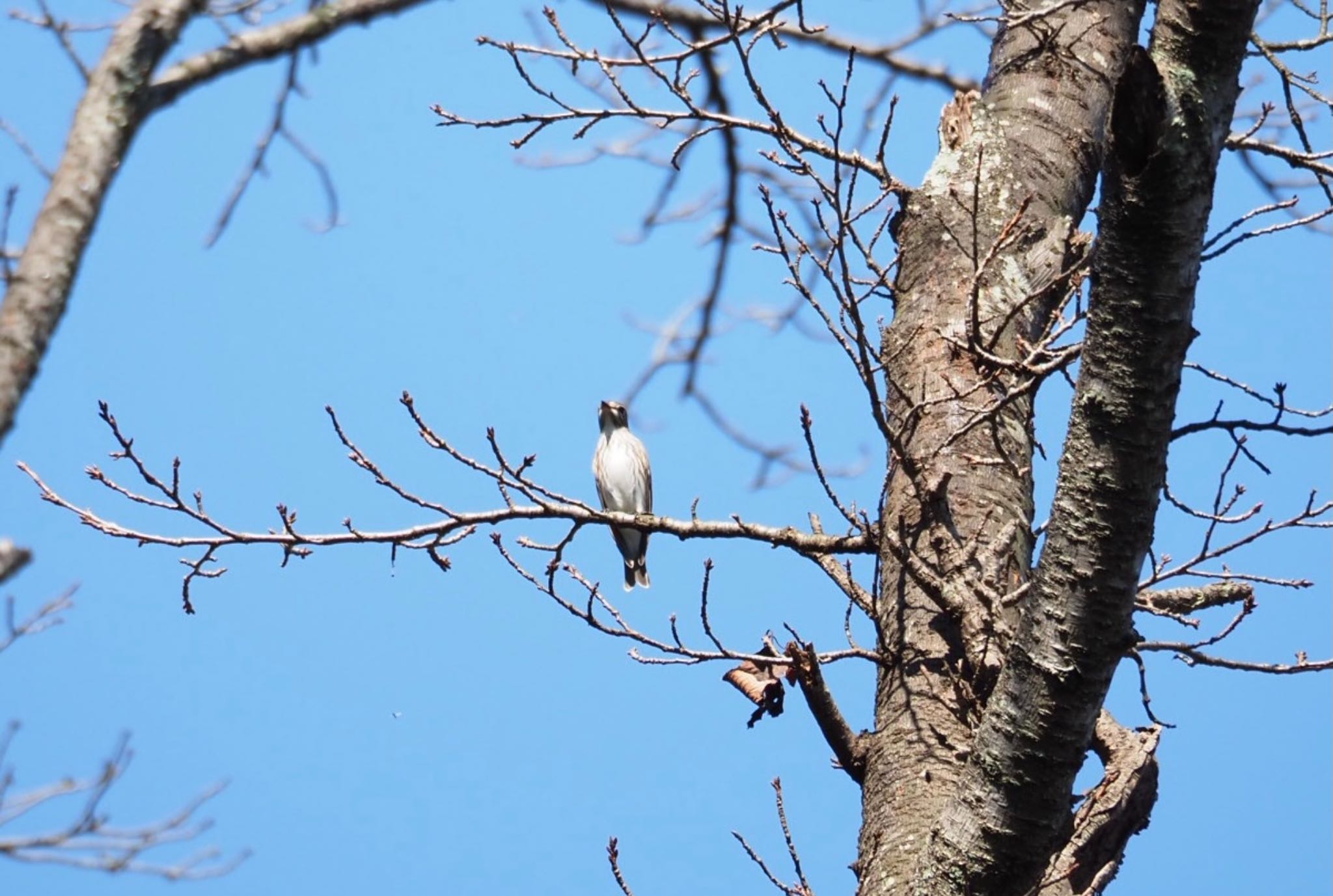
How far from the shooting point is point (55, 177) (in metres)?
2.87

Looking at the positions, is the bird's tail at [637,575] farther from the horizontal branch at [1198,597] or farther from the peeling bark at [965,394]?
the horizontal branch at [1198,597]

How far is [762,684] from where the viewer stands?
3.24 meters

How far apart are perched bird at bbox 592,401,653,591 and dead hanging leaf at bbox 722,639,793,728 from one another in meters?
4.54

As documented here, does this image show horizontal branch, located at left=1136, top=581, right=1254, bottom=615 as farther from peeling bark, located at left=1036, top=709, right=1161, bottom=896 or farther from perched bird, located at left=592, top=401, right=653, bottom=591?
perched bird, located at left=592, top=401, right=653, bottom=591

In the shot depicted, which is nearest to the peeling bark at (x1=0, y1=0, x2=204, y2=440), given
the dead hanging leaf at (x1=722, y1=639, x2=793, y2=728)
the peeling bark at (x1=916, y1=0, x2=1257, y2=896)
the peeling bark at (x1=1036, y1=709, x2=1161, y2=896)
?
the dead hanging leaf at (x1=722, y1=639, x2=793, y2=728)

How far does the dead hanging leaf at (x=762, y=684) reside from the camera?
3.19m

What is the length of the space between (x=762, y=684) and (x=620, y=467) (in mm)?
4847

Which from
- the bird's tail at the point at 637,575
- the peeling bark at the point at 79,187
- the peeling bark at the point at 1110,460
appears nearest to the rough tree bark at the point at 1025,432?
the peeling bark at the point at 1110,460

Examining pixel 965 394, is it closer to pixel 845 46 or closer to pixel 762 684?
pixel 762 684

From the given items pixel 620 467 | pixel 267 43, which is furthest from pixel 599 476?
pixel 267 43

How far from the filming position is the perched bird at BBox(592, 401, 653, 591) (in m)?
8.03

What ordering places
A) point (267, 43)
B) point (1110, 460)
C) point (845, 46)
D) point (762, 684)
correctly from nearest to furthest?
point (1110, 460), point (762, 684), point (267, 43), point (845, 46)

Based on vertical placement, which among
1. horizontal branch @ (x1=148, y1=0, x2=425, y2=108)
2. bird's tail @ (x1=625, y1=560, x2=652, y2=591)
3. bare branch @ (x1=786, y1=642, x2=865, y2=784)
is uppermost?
bird's tail @ (x1=625, y1=560, x2=652, y2=591)

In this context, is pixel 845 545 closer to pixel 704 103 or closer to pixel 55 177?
pixel 55 177
